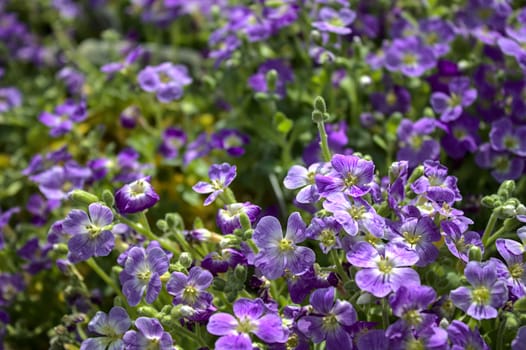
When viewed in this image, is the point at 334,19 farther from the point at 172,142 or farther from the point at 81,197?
the point at 81,197

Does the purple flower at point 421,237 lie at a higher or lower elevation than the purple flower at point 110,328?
higher

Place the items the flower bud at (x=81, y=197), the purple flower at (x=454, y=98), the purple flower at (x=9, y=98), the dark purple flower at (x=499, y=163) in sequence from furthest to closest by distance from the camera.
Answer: the purple flower at (x=9, y=98), the purple flower at (x=454, y=98), the dark purple flower at (x=499, y=163), the flower bud at (x=81, y=197)

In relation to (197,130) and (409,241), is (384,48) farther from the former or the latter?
(409,241)

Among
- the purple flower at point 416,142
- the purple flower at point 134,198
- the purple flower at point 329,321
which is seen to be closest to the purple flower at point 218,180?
the purple flower at point 134,198

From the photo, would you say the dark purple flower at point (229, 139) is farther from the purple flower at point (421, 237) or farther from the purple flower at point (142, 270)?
the purple flower at point (421, 237)

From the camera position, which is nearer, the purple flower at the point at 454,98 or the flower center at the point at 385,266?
the flower center at the point at 385,266

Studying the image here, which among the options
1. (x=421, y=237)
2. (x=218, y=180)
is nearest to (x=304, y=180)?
(x=218, y=180)

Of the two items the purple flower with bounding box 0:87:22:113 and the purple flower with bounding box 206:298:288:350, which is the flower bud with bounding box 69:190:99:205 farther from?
the purple flower with bounding box 0:87:22:113
